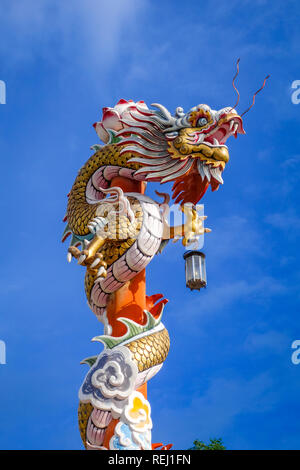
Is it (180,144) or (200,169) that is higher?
(180,144)

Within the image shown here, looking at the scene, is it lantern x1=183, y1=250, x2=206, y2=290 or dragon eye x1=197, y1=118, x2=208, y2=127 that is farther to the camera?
lantern x1=183, y1=250, x2=206, y2=290

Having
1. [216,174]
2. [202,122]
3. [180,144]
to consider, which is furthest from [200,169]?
[202,122]

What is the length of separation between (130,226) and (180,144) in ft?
4.30

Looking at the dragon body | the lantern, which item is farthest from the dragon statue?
the lantern

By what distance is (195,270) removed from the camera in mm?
10031

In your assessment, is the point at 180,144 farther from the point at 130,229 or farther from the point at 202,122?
the point at 130,229

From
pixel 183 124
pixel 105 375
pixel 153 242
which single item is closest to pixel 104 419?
pixel 105 375

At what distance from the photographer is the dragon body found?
835cm

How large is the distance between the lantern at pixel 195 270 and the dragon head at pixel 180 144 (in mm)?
733

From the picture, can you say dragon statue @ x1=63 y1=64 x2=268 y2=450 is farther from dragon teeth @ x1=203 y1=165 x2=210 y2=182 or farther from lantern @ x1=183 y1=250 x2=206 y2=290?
lantern @ x1=183 y1=250 x2=206 y2=290

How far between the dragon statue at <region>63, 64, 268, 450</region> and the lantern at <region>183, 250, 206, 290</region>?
43 cm

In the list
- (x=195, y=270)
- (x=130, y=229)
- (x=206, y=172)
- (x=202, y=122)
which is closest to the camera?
(x=130, y=229)

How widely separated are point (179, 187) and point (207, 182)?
44 centimetres
